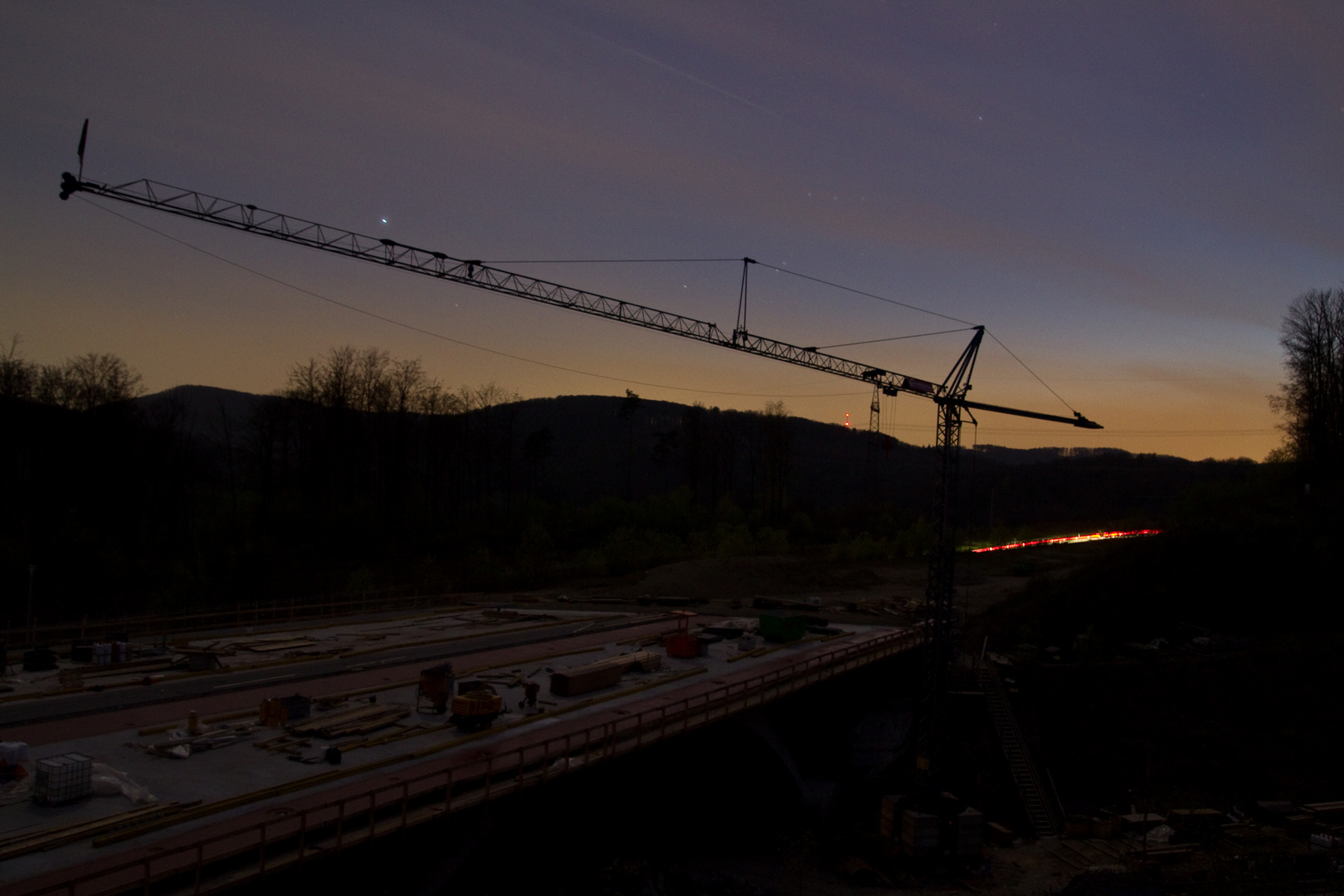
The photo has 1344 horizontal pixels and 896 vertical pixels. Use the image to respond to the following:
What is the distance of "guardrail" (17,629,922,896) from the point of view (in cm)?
1547

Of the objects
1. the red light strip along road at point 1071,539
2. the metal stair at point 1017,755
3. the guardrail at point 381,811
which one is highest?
the red light strip along road at point 1071,539

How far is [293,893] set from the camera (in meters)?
17.6

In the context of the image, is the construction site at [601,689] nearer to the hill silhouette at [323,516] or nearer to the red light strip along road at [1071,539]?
the hill silhouette at [323,516]

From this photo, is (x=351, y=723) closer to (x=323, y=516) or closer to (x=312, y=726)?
(x=312, y=726)

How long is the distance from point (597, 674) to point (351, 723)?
33.5 feet

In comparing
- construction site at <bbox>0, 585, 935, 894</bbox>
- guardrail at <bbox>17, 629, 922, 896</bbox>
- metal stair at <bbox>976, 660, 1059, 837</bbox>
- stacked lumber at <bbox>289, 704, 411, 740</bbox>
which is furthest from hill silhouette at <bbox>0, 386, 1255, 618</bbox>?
stacked lumber at <bbox>289, 704, 411, 740</bbox>

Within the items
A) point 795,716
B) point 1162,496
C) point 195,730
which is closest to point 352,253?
point 195,730

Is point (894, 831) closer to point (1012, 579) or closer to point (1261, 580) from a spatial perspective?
point (1261, 580)

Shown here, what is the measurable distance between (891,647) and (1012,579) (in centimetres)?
4155

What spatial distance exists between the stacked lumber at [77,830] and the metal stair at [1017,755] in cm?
3454

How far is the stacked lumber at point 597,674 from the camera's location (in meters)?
31.8

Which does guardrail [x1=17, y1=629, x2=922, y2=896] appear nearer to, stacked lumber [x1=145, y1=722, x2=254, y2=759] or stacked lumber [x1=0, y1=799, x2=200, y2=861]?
stacked lumber [x1=0, y1=799, x2=200, y2=861]

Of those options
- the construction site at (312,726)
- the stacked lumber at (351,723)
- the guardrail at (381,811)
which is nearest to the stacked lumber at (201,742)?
the construction site at (312,726)

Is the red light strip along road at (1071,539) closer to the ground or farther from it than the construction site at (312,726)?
farther from it
